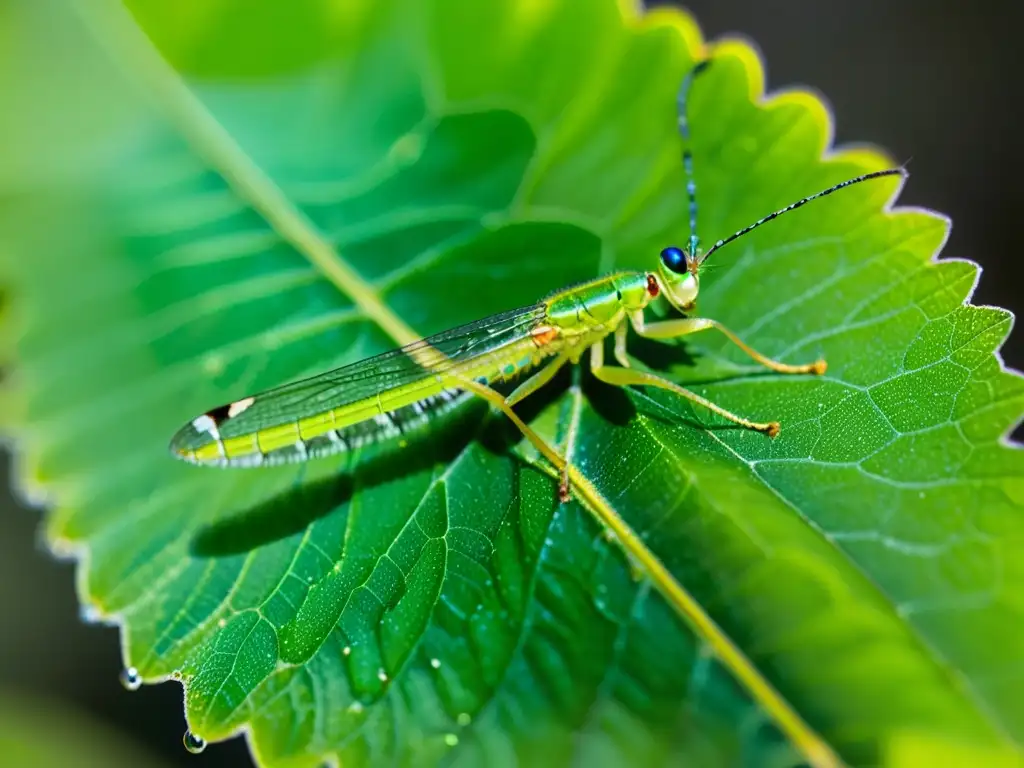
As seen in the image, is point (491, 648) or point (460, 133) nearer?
point (491, 648)

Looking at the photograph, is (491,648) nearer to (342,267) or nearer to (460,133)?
(342,267)

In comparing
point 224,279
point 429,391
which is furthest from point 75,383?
point 429,391

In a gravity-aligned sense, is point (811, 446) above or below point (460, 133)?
below

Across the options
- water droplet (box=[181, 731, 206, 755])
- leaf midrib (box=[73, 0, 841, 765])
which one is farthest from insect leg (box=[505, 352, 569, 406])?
water droplet (box=[181, 731, 206, 755])

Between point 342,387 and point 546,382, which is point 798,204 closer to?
point 546,382

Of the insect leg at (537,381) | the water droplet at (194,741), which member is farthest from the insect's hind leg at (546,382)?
the water droplet at (194,741)

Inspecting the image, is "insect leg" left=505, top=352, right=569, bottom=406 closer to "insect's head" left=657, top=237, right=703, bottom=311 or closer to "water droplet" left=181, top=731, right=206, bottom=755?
"insect's head" left=657, top=237, right=703, bottom=311

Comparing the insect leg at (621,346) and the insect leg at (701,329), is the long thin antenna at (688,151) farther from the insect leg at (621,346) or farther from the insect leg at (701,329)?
the insect leg at (621,346)
